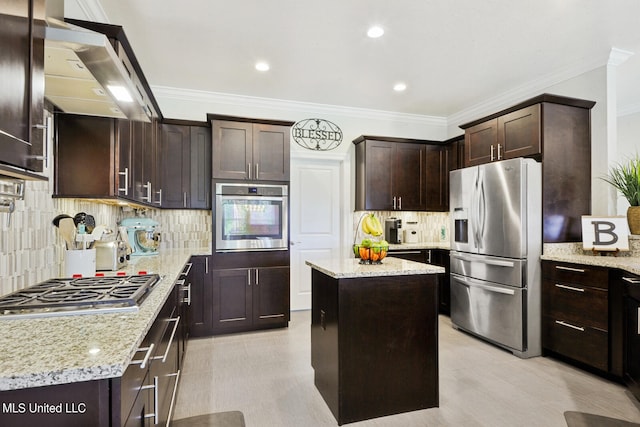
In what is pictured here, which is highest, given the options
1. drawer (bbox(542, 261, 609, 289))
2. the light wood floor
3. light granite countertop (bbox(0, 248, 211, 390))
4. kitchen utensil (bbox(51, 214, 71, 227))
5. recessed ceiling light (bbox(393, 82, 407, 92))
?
recessed ceiling light (bbox(393, 82, 407, 92))

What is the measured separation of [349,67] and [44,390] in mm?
3434

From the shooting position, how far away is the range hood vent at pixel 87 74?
1.17 metres

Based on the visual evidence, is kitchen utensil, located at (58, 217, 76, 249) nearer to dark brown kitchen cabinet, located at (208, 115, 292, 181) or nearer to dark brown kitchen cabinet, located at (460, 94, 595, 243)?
dark brown kitchen cabinet, located at (208, 115, 292, 181)

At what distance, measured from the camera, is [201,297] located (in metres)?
3.69

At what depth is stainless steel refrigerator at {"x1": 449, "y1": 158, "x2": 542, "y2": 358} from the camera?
10.4 ft

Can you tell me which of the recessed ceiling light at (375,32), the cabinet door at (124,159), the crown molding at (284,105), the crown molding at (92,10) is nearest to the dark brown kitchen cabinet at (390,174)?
the crown molding at (284,105)

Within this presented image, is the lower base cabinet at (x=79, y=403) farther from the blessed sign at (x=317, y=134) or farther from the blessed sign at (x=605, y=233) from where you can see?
the blessed sign at (x=317, y=134)

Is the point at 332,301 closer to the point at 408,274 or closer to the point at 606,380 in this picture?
the point at 408,274

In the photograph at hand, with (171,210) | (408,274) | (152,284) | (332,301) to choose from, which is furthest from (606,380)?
(171,210)

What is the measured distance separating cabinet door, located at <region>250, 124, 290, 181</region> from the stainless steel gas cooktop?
215cm

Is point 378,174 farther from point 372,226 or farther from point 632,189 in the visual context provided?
point 632,189

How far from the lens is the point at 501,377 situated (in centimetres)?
278

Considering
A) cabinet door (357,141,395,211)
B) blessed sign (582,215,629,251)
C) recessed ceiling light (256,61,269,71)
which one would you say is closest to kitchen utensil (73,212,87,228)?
recessed ceiling light (256,61,269,71)

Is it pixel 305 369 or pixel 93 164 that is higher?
pixel 93 164
